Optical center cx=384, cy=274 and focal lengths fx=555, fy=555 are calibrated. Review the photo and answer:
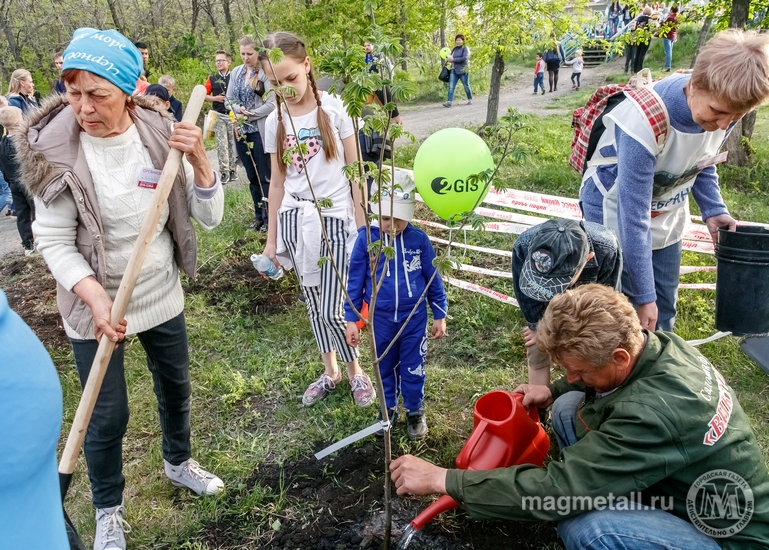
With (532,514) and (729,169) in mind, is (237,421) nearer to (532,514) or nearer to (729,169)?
(532,514)

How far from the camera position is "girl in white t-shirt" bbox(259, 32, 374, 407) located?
276 centimetres

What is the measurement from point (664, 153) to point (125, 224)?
7.20 feet

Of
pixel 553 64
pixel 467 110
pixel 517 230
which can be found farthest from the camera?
pixel 553 64

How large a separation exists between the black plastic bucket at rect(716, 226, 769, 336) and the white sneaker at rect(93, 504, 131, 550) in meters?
3.26

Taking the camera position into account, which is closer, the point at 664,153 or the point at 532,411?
the point at 664,153

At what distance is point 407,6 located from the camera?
11.0 metres

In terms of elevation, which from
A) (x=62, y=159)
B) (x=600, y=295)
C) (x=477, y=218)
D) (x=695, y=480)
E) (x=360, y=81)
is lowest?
(x=695, y=480)

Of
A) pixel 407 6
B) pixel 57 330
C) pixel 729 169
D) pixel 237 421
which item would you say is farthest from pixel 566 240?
pixel 407 6

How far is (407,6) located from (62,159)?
10.5 meters

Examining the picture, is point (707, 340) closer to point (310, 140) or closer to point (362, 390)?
point (362, 390)

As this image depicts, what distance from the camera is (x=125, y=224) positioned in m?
2.09

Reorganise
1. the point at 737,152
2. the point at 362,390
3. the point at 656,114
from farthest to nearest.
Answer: the point at 737,152 < the point at 362,390 < the point at 656,114

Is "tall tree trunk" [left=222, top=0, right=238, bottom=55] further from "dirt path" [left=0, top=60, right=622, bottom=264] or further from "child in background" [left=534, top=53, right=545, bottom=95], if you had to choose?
"child in background" [left=534, top=53, right=545, bottom=95]

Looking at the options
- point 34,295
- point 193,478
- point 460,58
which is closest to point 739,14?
point 193,478
